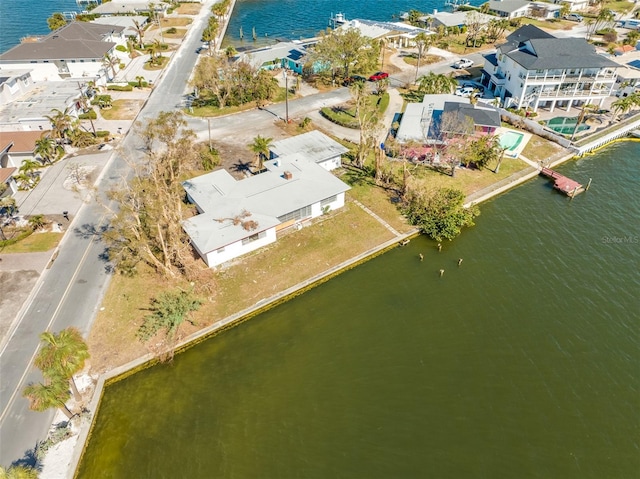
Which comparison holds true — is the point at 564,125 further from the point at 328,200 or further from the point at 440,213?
the point at 328,200

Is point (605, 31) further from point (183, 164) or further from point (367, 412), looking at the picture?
point (367, 412)

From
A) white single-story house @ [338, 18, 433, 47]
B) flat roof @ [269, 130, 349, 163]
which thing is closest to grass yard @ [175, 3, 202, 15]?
white single-story house @ [338, 18, 433, 47]

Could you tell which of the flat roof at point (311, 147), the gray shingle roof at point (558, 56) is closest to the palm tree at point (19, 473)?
the flat roof at point (311, 147)

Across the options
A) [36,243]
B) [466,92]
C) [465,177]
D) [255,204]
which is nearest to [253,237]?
[255,204]

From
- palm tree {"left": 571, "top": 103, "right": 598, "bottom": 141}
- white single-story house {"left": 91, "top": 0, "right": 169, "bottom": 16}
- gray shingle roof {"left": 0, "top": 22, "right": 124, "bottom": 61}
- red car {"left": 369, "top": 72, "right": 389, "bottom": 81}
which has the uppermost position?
white single-story house {"left": 91, "top": 0, "right": 169, "bottom": 16}

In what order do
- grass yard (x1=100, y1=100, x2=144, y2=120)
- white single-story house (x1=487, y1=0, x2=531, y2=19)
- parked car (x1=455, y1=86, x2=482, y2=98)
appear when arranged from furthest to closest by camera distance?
1. white single-story house (x1=487, y1=0, x2=531, y2=19)
2. parked car (x1=455, y1=86, x2=482, y2=98)
3. grass yard (x1=100, y1=100, x2=144, y2=120)

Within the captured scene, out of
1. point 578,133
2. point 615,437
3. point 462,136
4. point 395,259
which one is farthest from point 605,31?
point 615,437

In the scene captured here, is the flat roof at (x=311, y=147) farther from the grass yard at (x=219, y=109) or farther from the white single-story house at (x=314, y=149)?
the grass yard at (x=219, y=109)

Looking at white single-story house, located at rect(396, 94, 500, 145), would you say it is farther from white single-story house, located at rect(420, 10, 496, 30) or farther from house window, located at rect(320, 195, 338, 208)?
white single-story house, located at rect(420, 10, 496, 30)
